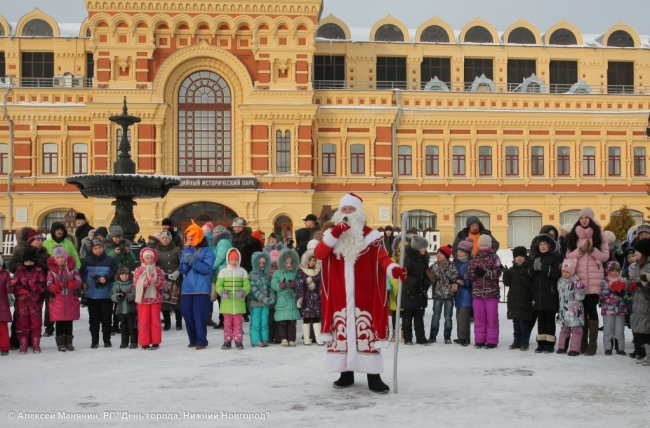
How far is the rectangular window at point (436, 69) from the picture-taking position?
38844 mm

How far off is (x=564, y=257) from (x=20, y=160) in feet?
90.0

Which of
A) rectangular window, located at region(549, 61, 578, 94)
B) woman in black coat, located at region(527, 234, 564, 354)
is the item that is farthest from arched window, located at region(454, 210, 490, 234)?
woman in black coat, located at region(527, 234, 564, 354)

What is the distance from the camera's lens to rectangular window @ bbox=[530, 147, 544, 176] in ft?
120

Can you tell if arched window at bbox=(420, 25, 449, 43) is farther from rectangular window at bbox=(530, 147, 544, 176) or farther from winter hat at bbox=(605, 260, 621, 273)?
winter hat at bbox=(605, 260, 621, 273)

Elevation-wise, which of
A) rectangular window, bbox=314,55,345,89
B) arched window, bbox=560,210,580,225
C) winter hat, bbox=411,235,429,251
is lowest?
winter hat, bbox=411,235,429,251

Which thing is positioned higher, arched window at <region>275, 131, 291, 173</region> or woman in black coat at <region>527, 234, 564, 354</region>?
arched window at <region>275, 131, 291, 173</region>

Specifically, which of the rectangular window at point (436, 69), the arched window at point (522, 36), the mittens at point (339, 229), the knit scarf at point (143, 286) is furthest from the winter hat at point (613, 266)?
the arched window at point (522, 36)

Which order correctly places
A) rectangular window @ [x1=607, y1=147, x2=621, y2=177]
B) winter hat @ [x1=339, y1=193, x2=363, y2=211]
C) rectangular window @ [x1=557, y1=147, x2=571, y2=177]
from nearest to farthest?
winter hat @ [x1=339, y1=193, x2=363, y2=211] → rectangular window @ [x1=557, y1=147, x2=571, y2=177] → rectangular window @ [x1=607, y1=147, x2=621, y2=177]

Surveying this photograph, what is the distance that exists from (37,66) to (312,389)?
32959 mm

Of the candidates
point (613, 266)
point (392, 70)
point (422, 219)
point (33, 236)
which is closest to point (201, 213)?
point (422, 219)

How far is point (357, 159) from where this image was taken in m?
35.3

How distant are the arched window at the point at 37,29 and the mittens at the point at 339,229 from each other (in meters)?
33.1

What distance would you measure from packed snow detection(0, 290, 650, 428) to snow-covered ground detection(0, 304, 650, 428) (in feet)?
0.04

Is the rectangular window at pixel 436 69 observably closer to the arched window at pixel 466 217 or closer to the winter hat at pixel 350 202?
the arched window at pixel 466 217
